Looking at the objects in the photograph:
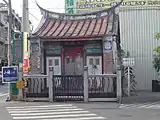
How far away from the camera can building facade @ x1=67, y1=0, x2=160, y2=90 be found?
32156 millimetres

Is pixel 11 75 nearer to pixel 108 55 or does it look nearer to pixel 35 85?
pixel 35 85

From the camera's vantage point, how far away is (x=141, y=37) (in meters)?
32.5

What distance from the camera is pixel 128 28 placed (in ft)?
107

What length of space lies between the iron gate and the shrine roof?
3.84 m

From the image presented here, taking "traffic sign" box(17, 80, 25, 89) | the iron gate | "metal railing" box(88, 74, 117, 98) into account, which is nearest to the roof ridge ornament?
"metal railing" box(88, 74, 117, 98)

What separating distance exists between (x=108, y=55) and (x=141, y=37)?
9141 millimetres

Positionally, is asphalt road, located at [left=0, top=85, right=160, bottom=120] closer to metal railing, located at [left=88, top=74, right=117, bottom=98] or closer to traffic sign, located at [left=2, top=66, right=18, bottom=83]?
metal railing, located at [left=88, top=74, right=117, bottom=98]

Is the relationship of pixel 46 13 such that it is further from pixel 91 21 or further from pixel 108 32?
pixel 108 32

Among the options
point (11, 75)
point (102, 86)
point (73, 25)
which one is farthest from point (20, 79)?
point (73, 25)

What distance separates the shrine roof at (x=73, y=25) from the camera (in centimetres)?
2420

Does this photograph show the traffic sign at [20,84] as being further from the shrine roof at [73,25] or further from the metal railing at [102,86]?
the shrine roof at [73,25]

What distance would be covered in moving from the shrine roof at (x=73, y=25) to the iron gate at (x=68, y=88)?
384 centimetres

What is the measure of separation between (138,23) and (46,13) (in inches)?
352

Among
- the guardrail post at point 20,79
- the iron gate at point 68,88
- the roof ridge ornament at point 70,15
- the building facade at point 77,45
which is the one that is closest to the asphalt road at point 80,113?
the iron gate at point 68,88
